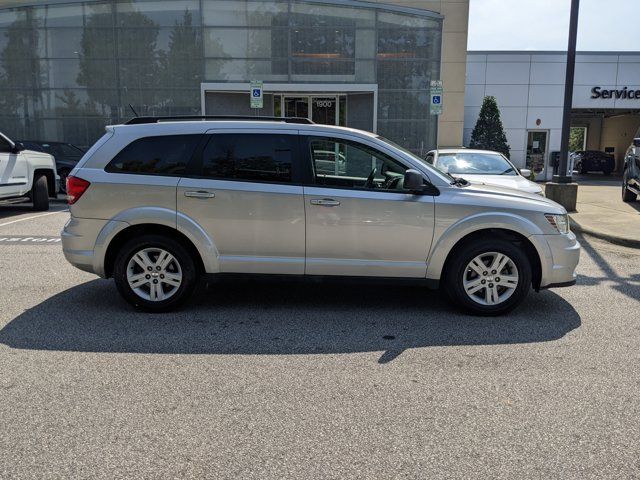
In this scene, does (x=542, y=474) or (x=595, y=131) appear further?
(x=595, y=131)

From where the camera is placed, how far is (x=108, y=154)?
541cm

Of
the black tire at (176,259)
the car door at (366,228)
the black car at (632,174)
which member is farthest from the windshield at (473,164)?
the black tire at (176,259)

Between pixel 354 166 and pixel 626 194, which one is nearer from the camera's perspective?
pixel 354 166

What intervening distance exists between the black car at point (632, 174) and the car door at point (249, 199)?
10787 millimetres

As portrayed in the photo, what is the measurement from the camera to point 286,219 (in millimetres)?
5250

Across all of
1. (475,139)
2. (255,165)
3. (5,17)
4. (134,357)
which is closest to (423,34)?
(475,139)

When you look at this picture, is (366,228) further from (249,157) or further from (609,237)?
(609,237)

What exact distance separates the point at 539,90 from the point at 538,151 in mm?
2784

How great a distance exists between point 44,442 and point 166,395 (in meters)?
0.80

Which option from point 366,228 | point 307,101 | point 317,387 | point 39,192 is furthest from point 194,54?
point 317,387

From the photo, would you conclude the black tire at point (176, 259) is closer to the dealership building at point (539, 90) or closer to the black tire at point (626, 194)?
the black tire at point (626, 194)

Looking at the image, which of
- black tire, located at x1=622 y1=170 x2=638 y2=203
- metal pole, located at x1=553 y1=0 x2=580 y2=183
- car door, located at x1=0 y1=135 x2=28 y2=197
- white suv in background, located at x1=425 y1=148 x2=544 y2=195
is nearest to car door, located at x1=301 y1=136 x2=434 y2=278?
white suv in background, located at x1=425 y1=148 x2=544 y2=195

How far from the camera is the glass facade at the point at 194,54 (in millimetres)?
20984

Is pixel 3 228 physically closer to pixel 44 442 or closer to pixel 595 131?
pixel 44 442
